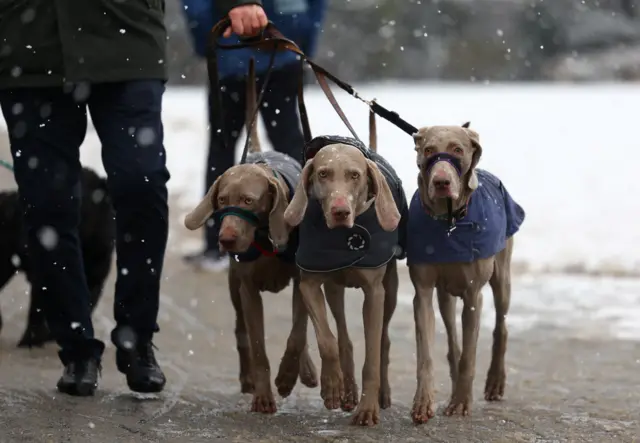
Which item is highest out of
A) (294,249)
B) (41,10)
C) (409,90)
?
(409,90)

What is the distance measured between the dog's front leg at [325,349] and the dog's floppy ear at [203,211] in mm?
395

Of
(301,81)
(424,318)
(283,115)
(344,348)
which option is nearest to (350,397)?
(344,348)

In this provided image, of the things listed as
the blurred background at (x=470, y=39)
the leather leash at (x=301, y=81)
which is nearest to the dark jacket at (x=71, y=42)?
the leather leash at (x=301, y=81)

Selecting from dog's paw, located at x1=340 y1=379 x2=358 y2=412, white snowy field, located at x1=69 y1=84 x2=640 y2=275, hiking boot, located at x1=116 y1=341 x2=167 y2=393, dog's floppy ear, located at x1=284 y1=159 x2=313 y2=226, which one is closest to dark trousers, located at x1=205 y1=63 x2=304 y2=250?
hiking boot, located at x1=116 y1=341 x2=167 y2=393

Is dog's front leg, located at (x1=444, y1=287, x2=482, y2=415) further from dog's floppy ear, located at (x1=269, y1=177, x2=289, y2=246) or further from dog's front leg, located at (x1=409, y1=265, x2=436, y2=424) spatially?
dog's floppy ear, located at (x1=269, y1=177, x2=289, y2=246)

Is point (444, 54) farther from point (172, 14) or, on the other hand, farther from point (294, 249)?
point (294, 249)

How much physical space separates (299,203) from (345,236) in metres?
0.20

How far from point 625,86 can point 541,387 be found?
662 inches

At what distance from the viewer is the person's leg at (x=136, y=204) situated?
419 centimetres

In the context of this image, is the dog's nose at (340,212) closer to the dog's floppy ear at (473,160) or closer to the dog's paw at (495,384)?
the dog's floppy ear at (473,160)

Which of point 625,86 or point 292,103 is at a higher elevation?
point 625,86

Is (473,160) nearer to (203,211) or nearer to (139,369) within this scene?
(203,211)

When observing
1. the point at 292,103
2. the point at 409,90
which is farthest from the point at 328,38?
the point at 292,103

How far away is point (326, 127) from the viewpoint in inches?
594
